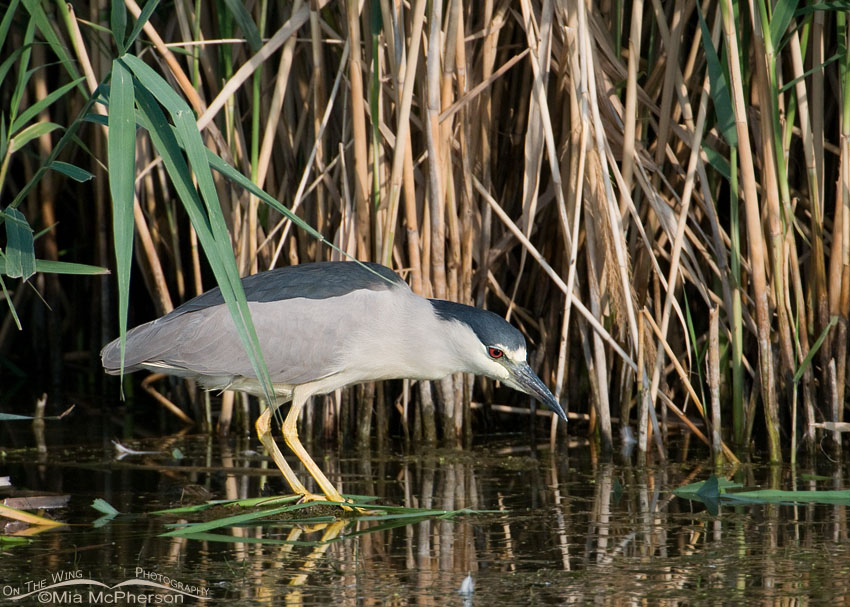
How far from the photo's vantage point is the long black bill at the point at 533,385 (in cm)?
433

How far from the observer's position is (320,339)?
4.41m

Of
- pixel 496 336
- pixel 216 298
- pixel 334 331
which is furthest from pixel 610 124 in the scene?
A: pixel 216 298

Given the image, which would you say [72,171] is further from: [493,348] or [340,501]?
[493,348]

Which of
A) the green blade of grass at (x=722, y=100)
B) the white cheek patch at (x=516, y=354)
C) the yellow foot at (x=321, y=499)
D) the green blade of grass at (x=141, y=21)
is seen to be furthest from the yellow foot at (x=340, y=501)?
the green blade of grass at (x=722, y=100)

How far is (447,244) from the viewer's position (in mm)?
5293

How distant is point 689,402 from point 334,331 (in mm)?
2318

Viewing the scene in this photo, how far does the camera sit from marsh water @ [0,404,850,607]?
9.80 ft

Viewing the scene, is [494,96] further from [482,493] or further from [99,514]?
[99,514]

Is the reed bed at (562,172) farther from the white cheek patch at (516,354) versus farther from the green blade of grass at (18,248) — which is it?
the green blade of grass at (18,248)

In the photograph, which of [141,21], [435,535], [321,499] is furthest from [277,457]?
[141,21]

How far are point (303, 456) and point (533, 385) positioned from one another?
1.02 metres

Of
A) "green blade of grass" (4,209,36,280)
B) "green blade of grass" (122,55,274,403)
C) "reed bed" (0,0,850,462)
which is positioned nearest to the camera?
"green blade of grass" (122,55,274,403)

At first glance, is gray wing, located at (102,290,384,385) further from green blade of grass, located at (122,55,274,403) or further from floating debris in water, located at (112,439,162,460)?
green blade of grass, located at (122,55,274,403)

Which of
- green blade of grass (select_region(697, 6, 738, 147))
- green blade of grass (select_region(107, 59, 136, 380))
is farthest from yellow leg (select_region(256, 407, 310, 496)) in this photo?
green blade of grass (select_region(697, 6, 738, 147))
